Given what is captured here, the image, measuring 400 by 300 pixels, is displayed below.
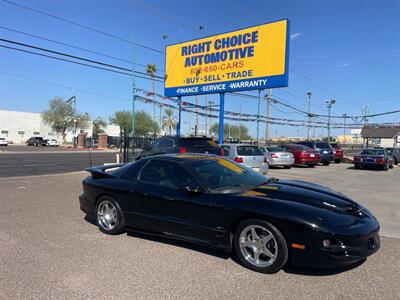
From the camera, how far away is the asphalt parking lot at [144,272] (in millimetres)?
3531

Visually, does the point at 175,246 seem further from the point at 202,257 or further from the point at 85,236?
the point at 85,236

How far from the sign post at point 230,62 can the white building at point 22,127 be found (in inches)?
2273

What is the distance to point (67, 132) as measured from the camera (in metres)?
78.1

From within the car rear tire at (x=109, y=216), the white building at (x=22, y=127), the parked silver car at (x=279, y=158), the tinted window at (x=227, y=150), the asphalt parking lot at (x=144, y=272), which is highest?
the white building at (x=22, y=127)

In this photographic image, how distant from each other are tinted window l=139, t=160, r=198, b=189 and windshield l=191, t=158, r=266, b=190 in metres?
0.18

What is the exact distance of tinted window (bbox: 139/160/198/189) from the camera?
16.2 ft

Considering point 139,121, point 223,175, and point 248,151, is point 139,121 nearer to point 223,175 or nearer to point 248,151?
point 248,151

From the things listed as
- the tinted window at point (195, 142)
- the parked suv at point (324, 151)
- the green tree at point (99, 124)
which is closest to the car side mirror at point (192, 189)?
the tinted window at point (195, 142)

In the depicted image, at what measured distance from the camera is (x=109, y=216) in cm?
570

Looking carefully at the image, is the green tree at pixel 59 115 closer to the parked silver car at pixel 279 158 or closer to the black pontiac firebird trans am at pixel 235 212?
the parked silver car at pixel 279 158

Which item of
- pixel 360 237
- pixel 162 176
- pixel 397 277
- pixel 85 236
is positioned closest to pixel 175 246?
pixel 162 176

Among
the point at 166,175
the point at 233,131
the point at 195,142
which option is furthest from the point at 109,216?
the point at 233,131

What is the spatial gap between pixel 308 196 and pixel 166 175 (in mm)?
2028

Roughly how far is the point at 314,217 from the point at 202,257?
1.54 m
